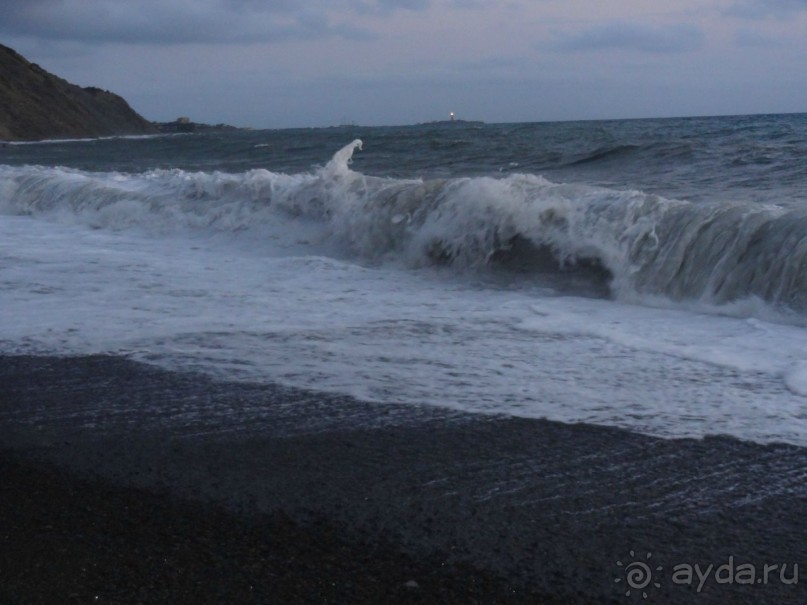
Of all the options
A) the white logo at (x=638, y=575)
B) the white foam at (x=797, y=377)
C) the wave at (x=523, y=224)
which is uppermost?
the wave at (x=523, y=224)

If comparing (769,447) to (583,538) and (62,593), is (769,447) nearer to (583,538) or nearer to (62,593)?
(583,538)

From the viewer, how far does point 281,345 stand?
4816 mm

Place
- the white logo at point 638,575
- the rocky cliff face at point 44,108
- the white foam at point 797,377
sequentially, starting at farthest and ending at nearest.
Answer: the rocky cliff face at point 44,108 → the white foam at point 797,377 → the white logo at point 638,575

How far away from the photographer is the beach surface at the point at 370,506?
232 centimetres

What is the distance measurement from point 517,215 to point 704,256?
6.01 ft

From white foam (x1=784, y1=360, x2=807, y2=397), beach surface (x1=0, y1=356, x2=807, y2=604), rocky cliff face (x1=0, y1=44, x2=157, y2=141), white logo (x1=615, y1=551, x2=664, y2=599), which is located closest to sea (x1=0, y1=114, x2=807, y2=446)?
white foam (x1=784, y1=360, x2=807, y2=397)

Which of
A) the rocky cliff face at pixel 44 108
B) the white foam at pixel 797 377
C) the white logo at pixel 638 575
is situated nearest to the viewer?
the white logo at pixel 638 575

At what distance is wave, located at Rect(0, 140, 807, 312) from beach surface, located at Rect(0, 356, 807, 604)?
10.2ft

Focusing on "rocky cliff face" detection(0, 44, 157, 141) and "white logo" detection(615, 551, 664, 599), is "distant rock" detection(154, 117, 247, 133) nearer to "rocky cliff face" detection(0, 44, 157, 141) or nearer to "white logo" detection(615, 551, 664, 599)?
"rocky cliff face" detection(0, 44, 157, 141)

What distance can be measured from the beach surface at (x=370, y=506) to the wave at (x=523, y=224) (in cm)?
309

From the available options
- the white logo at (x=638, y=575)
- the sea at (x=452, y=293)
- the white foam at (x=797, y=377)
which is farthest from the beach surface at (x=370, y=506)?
the white foam at (x=797, y=377)

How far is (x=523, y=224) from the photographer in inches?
313

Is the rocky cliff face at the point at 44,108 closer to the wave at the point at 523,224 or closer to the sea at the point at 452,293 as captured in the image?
the wave at the point at 523,224

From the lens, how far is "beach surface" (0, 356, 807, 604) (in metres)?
2.32
